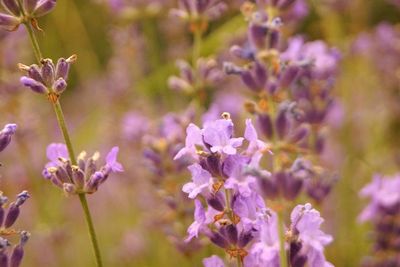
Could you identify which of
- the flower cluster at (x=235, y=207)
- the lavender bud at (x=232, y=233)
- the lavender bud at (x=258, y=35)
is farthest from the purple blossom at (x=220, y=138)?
the lavender bud at (x=258, y=35)

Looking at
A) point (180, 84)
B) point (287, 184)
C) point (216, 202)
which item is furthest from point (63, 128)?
point (180, 84)

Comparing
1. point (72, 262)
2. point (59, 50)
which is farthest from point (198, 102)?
point (59, 50)

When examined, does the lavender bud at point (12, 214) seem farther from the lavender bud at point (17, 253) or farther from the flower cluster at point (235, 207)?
the flower cluster at point (235, 207)

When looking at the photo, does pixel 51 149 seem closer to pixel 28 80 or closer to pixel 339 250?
A: pixel 28 80

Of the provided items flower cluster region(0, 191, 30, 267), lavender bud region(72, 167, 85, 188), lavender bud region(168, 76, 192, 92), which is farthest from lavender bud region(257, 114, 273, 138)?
lavender bud region(168, 76, 192, 92)

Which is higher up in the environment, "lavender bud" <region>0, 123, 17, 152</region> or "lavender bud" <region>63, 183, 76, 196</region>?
"lavender bud" <region>0, 123, 17, 152</region>

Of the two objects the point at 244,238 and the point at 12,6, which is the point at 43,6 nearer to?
the point at 12,6

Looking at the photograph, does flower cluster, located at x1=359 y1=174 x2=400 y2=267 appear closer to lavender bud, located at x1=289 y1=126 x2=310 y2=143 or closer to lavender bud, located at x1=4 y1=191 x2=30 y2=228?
lavender bud, located at x1=289 y1=126 x2=310 y2=143
